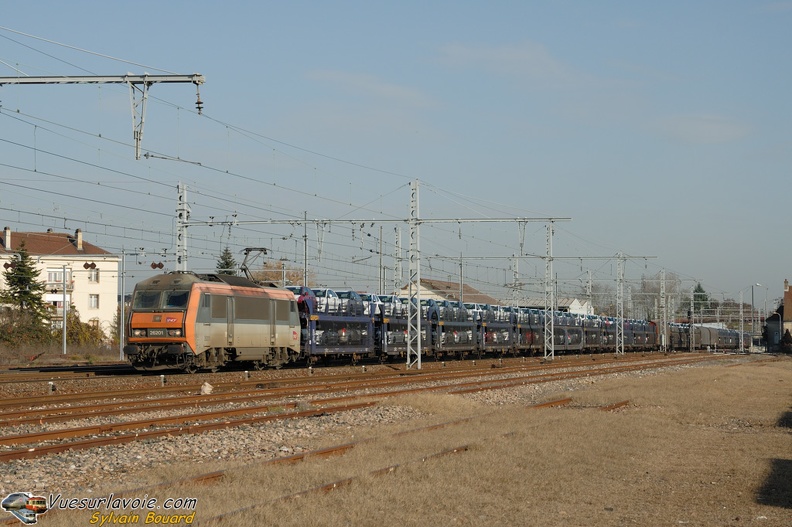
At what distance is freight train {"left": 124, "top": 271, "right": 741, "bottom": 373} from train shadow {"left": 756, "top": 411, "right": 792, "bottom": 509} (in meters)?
19.9

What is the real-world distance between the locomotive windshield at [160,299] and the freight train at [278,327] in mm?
36

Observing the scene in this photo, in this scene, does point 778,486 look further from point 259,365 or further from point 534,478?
point 259,365

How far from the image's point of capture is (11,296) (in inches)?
2520

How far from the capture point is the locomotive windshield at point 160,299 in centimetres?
2939

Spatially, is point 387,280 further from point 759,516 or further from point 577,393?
point 759,516

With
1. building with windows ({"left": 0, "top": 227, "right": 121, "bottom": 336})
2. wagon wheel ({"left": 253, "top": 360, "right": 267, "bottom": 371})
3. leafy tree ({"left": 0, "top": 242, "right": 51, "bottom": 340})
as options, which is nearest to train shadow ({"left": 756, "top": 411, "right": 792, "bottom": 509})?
wagon wheel ({"left": 253, "top": 360, "right": 267, "bottom": 371})

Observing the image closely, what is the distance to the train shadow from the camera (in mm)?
10820

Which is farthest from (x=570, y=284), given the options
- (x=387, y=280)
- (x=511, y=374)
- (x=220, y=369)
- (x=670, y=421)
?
(x=670, y=421)

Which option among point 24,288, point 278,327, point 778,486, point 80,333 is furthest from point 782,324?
point 778,486

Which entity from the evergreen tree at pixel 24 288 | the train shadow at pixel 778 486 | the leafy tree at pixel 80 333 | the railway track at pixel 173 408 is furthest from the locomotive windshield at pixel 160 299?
the evergreen tree at pixel 24 288

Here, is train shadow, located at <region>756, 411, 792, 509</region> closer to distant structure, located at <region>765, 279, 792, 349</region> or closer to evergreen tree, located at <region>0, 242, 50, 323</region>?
evergreen tree, located at <region>0, 242, 50, 323</region>

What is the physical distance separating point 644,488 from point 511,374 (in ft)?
87.6

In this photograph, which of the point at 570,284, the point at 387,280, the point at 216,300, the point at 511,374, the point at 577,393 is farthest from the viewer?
the point at 570,284

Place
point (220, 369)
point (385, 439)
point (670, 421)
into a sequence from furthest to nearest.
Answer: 1. point (220, 369)
2. point (670, 421)
3. point (385, 439)
